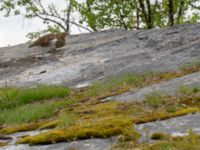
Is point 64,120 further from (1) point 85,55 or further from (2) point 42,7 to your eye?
(2) point 42,7

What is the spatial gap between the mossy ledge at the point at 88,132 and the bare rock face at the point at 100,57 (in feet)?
18.1

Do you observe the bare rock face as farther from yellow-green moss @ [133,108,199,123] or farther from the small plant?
yellow-green moss @ [133,108,199,123]

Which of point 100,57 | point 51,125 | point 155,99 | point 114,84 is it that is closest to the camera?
point 51,125

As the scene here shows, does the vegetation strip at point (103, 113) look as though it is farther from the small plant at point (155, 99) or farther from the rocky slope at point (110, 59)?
the rocky slope at point (110, 59)

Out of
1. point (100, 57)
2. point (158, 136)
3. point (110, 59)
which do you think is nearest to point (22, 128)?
point (158, 136)

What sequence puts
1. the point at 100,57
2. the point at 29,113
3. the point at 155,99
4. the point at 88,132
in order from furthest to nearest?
the point at 100,57 → the point at 29,113 → the point at 155,99 → the point at 88,132

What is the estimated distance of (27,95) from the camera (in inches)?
485

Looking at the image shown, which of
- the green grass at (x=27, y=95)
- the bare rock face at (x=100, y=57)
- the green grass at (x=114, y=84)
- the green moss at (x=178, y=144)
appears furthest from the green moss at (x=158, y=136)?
the bare rock face at (x=100, y=57)

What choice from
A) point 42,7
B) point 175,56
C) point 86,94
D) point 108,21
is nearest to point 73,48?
point 175,56

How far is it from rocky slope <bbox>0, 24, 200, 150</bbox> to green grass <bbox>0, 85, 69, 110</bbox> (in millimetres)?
1025

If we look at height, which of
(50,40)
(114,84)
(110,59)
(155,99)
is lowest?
(155,99)

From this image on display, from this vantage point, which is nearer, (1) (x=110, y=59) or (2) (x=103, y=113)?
(2) (x=103, y=113)

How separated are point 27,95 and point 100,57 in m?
3.95

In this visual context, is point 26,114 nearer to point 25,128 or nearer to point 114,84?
point 25,128
